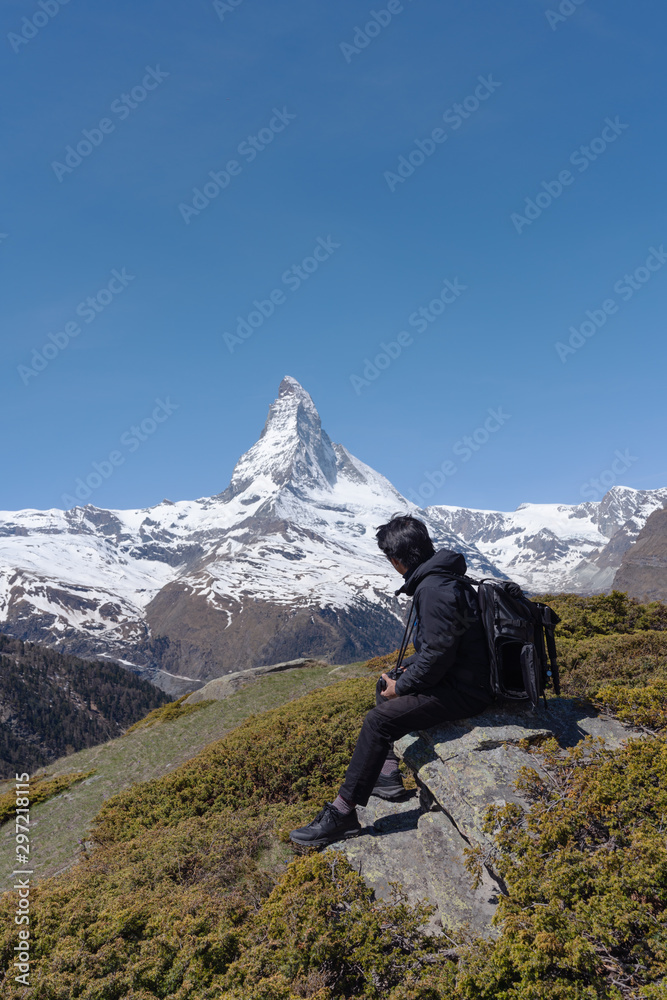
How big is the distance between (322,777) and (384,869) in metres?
4.73

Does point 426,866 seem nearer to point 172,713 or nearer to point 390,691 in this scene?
point 390,691

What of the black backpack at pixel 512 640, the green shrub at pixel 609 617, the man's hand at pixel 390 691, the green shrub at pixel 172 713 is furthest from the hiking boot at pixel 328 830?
the green shrub at pixel 172 713

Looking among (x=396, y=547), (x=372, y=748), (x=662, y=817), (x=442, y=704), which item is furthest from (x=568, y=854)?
(x=396, y=547)

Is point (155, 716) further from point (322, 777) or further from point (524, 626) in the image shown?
point (524, 626)

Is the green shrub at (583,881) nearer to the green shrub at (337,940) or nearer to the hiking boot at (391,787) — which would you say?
the green shrub at (337,940)

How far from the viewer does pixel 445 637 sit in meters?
7.39

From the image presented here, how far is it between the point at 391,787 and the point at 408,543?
404 centimetres

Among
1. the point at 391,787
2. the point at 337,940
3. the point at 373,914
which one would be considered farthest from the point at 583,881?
the point at 391,787

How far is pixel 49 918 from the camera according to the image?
24.3 ft

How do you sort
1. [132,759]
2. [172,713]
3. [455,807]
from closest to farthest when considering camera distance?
1. [455,807]
2. [132,759]
3. [172,713]

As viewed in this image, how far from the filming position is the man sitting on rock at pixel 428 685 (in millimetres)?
7477

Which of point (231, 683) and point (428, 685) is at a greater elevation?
point (428, 685)

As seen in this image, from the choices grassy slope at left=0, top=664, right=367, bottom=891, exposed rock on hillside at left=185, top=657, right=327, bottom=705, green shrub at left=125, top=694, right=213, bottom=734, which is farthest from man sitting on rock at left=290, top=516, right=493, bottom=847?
exposed rock on hillside at left=185, top=657, right=327, bottom=705

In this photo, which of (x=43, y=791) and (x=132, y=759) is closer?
(x=43, y=791)
